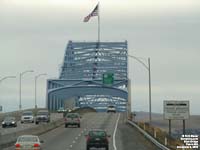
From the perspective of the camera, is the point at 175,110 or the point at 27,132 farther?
the point at 27,132

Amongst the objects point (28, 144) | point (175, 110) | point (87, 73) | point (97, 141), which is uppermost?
point (87, 73)

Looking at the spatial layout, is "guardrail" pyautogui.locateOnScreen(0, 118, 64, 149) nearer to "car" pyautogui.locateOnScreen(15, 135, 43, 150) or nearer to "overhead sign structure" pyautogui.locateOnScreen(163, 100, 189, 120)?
"car" pyautogui.locateOnScreen(15, 135, 43, 150)

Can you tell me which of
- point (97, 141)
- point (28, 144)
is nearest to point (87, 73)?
point (97, 141)

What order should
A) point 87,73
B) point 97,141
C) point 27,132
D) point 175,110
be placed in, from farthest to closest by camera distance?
1. point 87,73
2. point 27,132
3. point 97,141
4. point 175,110

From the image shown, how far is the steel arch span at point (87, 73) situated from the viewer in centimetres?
17050

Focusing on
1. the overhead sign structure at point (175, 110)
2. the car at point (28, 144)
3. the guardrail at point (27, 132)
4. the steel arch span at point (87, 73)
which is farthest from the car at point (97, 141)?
the steel arch span at point (87, 73)

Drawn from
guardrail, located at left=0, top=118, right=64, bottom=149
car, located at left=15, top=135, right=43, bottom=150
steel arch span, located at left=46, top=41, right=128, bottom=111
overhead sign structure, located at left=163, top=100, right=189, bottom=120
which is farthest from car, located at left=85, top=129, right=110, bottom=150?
steel arch span, located at left=46, top=41, right=128, bottom=111

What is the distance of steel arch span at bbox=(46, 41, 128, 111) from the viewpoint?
170500 millimetres

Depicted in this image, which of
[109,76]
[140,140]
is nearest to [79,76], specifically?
[109,76]

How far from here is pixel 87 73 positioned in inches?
7318

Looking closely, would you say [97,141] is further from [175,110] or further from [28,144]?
[28,144]

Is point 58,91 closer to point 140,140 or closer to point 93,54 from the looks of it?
point 93,54

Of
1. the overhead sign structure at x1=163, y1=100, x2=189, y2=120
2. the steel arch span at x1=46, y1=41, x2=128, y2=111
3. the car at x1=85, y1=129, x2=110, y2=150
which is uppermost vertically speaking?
the steel arch span at x1=46, y1=41, x2=128, y2=111

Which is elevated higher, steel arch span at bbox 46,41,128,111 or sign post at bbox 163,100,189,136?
steel arch span at bbox 46,41,128,111
